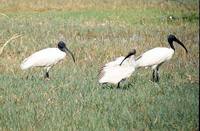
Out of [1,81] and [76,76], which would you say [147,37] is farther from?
[1,81]

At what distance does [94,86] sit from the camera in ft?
31.3

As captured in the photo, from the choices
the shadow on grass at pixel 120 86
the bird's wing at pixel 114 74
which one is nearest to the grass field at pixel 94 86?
the shadow on grass at pixel 120 86

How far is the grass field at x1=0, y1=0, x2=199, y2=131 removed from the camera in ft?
23.4

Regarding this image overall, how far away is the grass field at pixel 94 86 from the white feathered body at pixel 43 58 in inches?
11.6

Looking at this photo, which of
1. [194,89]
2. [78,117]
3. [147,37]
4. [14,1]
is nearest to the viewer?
[78,117]

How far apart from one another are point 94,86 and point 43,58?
181cm

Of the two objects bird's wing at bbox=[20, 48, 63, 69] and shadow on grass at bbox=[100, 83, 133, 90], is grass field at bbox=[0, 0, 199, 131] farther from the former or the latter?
bird's wing at bbox=[20, 48, 63, 69]

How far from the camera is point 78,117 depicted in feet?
24.1

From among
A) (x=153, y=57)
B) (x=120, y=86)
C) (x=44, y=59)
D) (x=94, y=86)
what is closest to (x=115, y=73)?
(x=94, y=86)

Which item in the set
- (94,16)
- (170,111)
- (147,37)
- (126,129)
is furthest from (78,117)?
(94,16)

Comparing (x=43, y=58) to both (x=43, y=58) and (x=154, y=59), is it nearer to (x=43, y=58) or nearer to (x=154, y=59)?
(x=43, y=58)

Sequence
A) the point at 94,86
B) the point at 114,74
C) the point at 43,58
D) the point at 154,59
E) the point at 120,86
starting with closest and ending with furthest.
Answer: the point at 114,74, the point at 94,86, the point at 120,86, the point at 154,59, the point at 43,58

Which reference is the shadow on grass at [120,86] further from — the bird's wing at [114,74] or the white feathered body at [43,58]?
the white feathered body at [43,58]

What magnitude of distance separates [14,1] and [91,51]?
1803 centimetres
